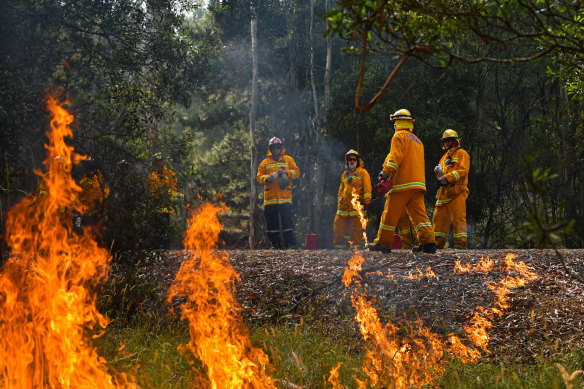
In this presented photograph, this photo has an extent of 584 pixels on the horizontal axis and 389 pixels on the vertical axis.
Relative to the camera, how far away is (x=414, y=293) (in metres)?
5.75

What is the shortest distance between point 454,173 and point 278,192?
3.90 metres

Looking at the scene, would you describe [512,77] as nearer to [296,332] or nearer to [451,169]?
[451,169]

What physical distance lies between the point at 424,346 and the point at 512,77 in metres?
13.0

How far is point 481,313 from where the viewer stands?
514 centimetres

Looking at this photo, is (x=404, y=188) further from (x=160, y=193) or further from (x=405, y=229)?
(x=160, y=193)

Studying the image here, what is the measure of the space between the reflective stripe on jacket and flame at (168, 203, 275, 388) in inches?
123

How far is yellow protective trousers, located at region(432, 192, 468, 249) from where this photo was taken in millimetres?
8672

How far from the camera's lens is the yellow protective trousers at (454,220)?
8.67 metres

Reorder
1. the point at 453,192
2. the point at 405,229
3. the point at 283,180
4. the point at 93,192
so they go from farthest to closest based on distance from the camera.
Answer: the point at 283,180
the point at 405,229
the point at 453,192
the point at 93,192

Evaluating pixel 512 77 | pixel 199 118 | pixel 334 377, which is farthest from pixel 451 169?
pixel 199 118

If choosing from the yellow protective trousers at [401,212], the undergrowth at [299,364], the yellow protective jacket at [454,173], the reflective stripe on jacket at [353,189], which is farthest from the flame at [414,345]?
the reflective stripe on jacket at [353,189]

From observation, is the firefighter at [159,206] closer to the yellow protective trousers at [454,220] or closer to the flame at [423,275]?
the flame at [423,275]

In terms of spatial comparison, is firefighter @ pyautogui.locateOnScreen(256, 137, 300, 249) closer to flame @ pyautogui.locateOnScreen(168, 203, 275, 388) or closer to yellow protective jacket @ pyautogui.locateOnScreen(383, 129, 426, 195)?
flame @ pyautogui.locateOnScreen(168, 203, 275, 388)

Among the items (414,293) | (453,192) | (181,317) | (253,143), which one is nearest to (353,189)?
(453,192)
